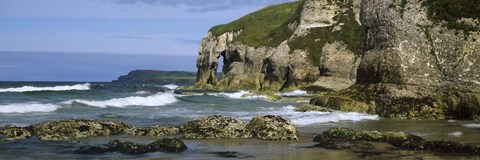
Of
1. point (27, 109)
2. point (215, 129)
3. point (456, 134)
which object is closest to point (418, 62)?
point (456, 134)

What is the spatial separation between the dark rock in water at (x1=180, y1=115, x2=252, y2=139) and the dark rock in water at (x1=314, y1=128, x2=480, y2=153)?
2.80 m

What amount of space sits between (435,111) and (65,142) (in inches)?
689

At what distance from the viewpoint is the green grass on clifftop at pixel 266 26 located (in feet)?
300

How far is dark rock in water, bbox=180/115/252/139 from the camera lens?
59.0 feet

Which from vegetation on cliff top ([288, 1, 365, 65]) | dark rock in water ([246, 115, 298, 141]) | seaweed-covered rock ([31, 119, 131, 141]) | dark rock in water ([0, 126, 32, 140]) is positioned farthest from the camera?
vegetation on cliff top ([288, 1, 365, 65])

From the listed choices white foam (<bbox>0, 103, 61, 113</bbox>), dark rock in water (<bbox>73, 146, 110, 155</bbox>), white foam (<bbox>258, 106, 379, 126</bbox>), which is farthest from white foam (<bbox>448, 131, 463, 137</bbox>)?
white foam (<bbox>0, 103, 61, 113</bbox>)

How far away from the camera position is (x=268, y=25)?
11000cm

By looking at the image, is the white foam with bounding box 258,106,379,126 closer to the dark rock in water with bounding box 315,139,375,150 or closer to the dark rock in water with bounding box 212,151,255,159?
the dark rock in water with bounding box 315,139,375,150

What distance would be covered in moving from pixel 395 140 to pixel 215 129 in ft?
20.1

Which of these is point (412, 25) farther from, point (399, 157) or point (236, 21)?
point (236, 21)

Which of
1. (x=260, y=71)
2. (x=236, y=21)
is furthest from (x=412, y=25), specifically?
(x=236, y=21)

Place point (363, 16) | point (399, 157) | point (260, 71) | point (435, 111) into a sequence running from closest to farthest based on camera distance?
point (399, 157) → point (435, 111) → point (363, 16) → point (260, 71)

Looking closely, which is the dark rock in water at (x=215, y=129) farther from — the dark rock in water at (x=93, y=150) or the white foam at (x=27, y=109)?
the white foam at (x=27, y=109)

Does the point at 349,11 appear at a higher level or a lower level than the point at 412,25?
higher
